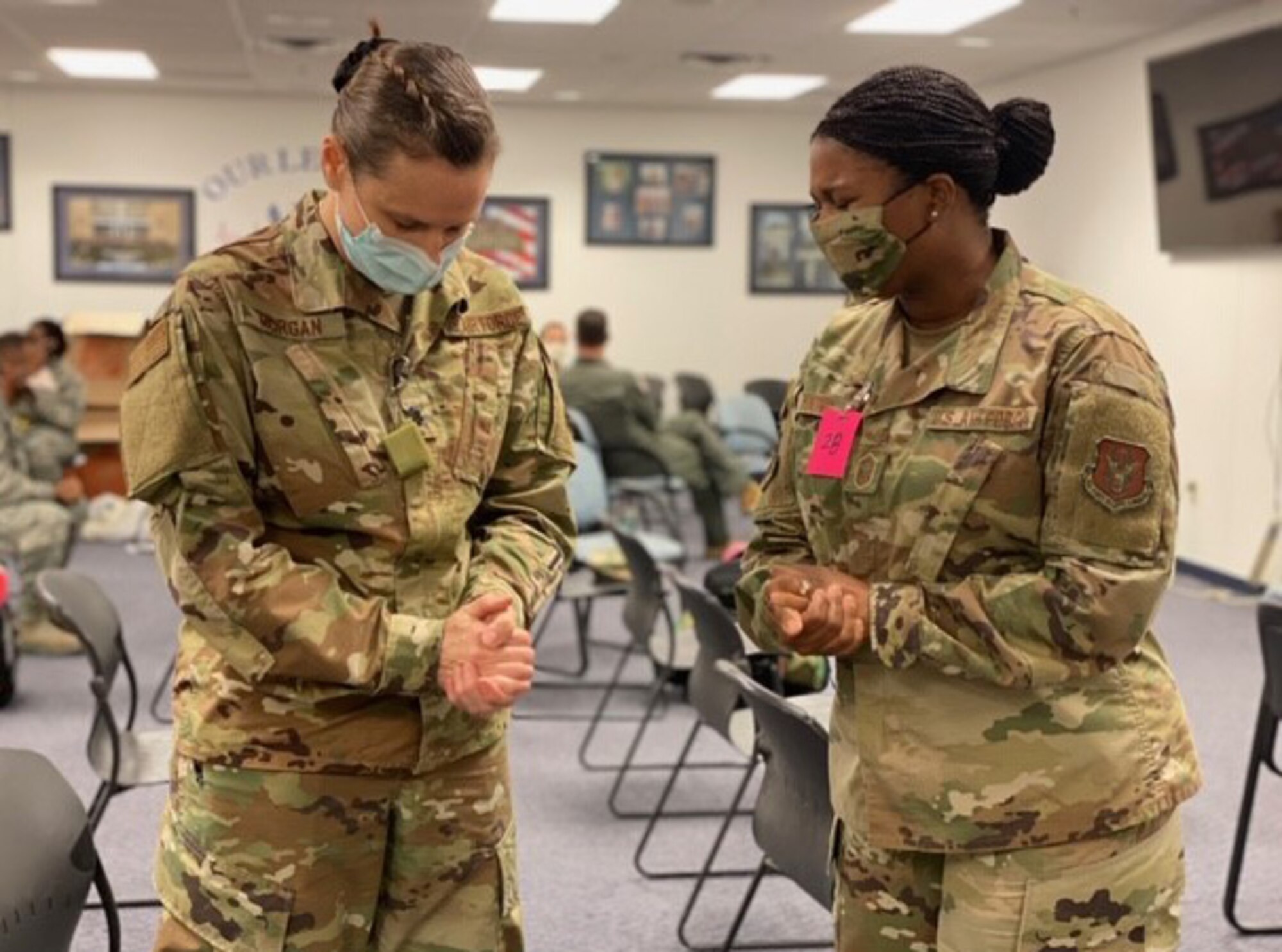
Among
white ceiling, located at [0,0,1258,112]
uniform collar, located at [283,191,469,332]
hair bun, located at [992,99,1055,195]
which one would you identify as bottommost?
uniform collar, located at [283,191,469,332]

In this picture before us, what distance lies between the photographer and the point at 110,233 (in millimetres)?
11211

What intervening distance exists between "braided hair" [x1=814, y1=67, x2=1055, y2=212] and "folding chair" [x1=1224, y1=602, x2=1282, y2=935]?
1881 mm

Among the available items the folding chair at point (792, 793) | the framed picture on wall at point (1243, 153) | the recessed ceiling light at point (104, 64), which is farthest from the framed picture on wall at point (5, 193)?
the folding chair at point (792, 793)

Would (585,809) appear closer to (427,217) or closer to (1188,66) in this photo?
(427,217)

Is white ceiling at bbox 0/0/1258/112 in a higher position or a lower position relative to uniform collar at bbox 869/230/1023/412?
higher

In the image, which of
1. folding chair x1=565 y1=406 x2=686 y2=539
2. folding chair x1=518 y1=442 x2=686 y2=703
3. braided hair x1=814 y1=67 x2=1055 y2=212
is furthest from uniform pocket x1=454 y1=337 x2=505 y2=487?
folding chair x1=565 y1=406 x2=686 y2=539

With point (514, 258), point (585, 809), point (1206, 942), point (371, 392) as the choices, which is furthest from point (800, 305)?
point (371, 392)

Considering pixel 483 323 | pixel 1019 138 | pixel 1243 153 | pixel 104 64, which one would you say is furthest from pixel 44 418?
pixel 1019 138

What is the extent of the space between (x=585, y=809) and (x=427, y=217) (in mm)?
3088

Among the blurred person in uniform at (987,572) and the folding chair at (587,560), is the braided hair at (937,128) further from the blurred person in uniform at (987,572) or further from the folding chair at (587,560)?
the folding chair at (587,560)

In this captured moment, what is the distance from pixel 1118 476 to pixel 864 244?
365 millimetres

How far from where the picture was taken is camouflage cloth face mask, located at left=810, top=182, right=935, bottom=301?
5.32 ft

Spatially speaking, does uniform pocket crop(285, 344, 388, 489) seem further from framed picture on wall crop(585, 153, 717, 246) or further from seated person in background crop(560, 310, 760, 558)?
framed picture on wall crop(585, 153, 717, 246)

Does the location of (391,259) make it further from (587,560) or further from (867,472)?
(587,560)
